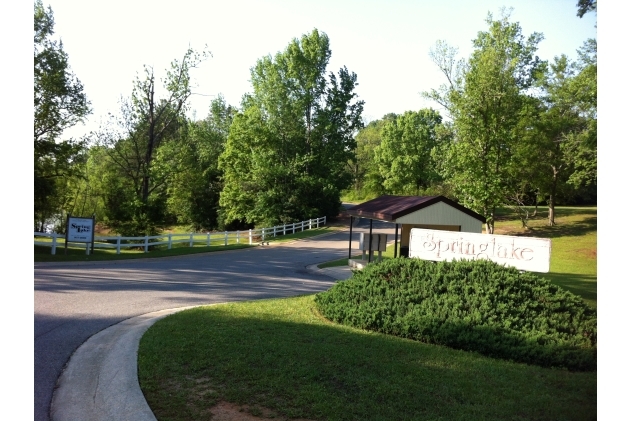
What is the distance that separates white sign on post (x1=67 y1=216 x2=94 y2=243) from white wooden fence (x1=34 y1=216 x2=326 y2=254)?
1.15ft

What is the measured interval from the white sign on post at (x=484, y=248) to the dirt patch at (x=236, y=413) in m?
4.19

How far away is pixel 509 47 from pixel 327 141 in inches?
130

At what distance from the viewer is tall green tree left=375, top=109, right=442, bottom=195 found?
32.8 ft

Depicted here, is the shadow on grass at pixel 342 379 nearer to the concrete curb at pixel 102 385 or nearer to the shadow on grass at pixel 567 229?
the concrete curb at pixel 102 385

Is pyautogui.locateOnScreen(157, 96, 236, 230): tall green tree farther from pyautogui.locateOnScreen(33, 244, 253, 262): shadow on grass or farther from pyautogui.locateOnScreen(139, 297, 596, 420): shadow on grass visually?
pyautogui.locateOnScreen(139, 297, 596, 420): shadow on grass

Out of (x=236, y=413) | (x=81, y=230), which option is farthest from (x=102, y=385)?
(x=81, y=230)

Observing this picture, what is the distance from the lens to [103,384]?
4.53 meters

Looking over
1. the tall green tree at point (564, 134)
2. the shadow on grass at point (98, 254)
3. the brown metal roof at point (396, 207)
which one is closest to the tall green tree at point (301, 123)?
the brown metal roof at point (396, 207)

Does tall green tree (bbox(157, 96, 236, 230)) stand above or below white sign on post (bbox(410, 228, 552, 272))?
above

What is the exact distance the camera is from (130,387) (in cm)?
433

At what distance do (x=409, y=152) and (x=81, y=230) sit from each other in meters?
9.82

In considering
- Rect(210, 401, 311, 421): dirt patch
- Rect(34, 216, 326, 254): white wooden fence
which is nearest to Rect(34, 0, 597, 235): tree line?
Rect(34, 216, 326, 254): white wooden fence
